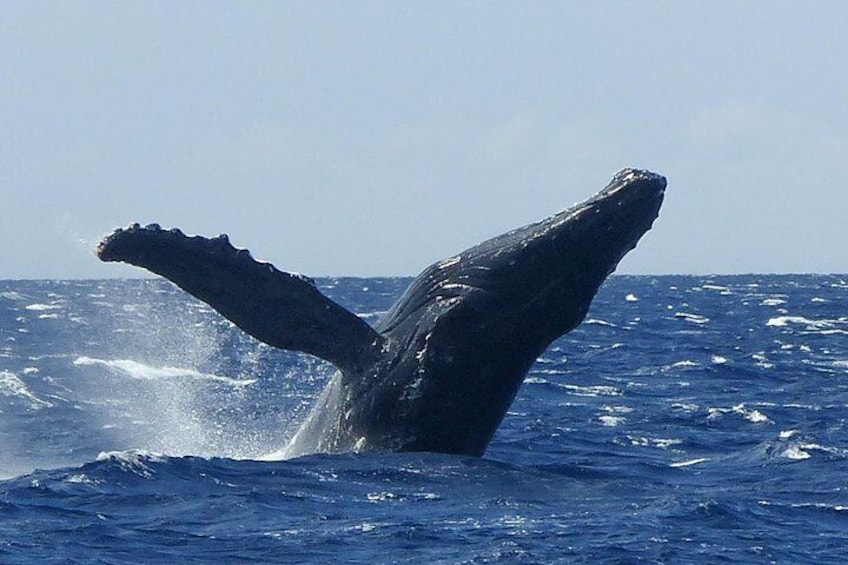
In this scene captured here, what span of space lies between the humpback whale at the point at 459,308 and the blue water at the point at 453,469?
0.37 m

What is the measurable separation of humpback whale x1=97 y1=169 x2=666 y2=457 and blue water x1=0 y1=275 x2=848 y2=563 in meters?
0.37

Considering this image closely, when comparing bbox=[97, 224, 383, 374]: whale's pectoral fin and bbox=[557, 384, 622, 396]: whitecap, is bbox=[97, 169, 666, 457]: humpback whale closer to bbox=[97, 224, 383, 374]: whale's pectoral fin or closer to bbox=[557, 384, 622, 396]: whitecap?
bbox=[97, 224, 383, 374]: whale's pectoral fin

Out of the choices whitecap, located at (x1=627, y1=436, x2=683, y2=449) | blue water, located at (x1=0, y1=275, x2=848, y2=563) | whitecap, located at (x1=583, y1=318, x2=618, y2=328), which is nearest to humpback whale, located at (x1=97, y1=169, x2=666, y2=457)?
blue water, located at (x1=0, y1=275, x2=848, y2=563)

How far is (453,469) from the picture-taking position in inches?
413

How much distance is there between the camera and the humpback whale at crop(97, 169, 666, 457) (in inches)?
413

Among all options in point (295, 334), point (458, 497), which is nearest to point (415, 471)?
point (458, 497)

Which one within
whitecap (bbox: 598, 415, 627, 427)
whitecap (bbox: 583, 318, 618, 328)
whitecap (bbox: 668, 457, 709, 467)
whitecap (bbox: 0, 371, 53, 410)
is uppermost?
whitecap (bbox: 583, 318, 618, 328)

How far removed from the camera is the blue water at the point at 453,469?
8.84m

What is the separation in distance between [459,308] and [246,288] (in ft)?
4.48

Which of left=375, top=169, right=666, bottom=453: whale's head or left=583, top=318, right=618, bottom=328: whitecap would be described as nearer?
left=375, top=169, right=666, bottom=453: whale's head

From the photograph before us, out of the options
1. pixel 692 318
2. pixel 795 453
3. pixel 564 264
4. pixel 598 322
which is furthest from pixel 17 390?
pixel 692 318

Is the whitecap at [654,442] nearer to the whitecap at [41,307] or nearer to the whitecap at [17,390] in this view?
the whitecap at [17,390]

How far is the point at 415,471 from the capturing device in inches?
410

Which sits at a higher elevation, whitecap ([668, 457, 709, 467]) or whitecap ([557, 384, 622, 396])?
whitecap ([557, 384, 622, 396])
